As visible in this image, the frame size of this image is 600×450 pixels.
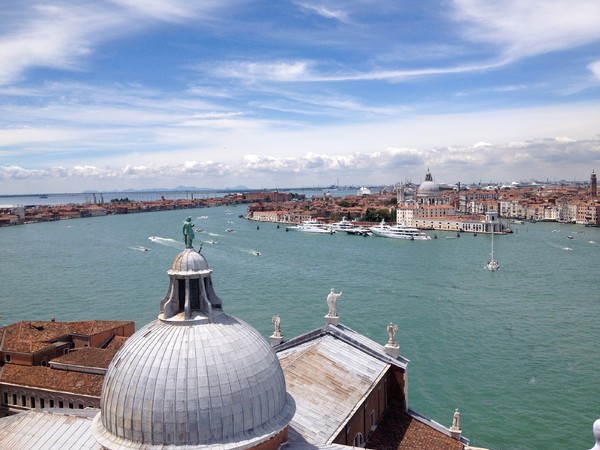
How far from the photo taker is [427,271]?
1298 inches

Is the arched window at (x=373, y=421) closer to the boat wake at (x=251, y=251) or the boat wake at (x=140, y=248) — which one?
the boat wake at (x=251, y=251)

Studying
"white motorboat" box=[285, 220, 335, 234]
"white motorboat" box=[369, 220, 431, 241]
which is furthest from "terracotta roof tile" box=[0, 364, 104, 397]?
"white motorboat" box=[285, 220, 335, 234]

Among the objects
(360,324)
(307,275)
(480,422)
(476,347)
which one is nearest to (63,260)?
(307,275)

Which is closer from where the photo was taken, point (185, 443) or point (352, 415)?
point (185, 443)

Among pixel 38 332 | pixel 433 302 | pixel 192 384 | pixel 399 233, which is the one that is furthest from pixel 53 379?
pixel 399 233

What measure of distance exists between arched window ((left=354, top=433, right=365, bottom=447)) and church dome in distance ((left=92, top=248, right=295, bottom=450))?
90.7 inches

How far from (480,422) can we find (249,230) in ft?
174

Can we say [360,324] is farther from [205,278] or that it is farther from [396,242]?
[396,242]

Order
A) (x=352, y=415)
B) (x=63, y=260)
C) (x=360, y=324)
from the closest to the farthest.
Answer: (x=352, y=415) → (x=360, y=324) → (x=63, y=260)

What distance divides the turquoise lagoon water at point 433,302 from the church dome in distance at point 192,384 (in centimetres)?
801

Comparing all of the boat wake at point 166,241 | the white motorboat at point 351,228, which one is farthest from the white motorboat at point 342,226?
the boat wake at point 166,241

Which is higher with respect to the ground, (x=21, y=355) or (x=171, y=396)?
(x=171, y=396)

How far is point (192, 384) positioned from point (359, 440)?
3568mm

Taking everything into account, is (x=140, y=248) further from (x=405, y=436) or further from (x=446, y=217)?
(x=405, y=436)
